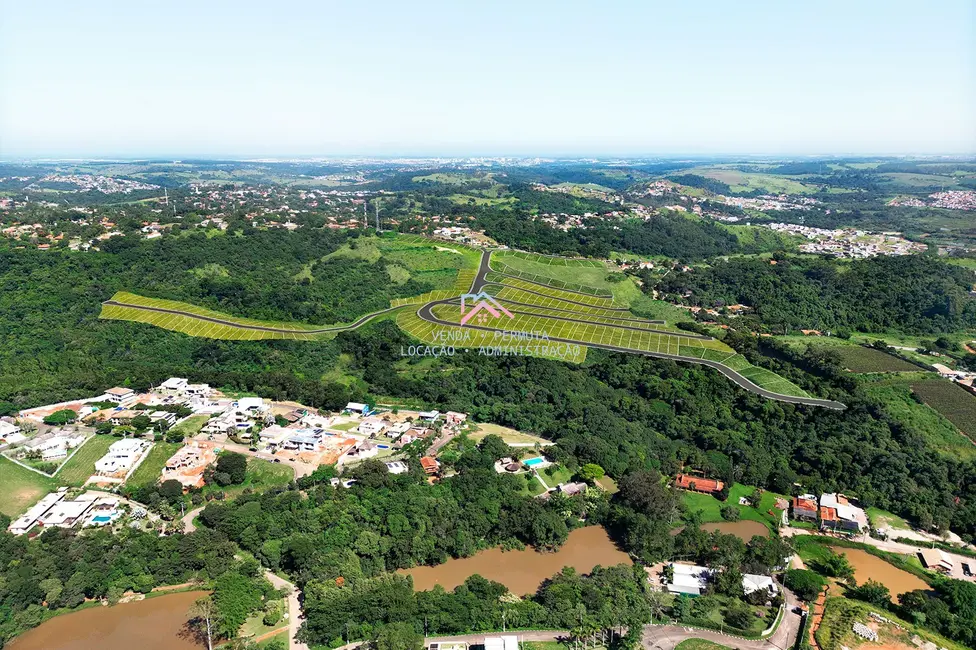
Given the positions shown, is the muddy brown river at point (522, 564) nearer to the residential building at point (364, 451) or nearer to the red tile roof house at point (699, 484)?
the red tile roof house at point (699, 484)

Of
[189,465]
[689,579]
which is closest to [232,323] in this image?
[189,465]

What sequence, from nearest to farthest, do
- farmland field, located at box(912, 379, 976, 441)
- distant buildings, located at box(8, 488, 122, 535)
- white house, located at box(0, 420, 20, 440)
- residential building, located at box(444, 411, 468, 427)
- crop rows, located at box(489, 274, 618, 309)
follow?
distant buildings, located at box(8, 488, 122, 535) < white house, located at box(0, 420, 20, 440) < residential building, located at box(444, 411, 468, 427) < farmland field, located at box(912, 379, 976, 441) < crop rows, located at box(489, 274, 618, 309)

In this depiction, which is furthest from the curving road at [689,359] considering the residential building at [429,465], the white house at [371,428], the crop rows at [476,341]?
the residential building at [429,465]

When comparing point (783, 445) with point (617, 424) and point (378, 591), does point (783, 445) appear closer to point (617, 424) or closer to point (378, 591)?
point (617, 424)

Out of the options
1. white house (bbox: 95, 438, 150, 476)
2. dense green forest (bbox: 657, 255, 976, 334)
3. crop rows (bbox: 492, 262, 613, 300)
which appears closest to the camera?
white house (bbox: 95, 438, 150, 476)

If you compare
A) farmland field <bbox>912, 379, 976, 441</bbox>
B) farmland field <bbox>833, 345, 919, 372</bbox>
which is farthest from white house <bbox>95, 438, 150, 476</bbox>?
farmland field <bbox>833, 345, 919, 372</bbox>

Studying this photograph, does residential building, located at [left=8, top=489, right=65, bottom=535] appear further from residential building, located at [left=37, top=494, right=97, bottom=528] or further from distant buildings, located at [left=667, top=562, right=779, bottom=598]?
distant buildings, located at [left=667, top=562, right=779, bottom=598]

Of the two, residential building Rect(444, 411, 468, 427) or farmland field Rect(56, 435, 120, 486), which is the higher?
farmland field Rect(56, 435, 120, 486)

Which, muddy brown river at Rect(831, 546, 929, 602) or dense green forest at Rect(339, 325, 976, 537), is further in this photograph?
dense green forest at Rect(339, 325, 976, 537)
